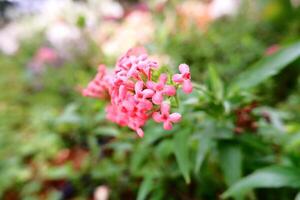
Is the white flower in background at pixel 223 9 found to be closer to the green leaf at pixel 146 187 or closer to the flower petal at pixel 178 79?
the green leaf at pixel 146 187

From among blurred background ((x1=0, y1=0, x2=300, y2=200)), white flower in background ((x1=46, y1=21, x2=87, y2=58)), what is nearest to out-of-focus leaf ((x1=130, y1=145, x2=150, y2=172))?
blurred background ((x1=0, y1=0, x2=300, y2=200))

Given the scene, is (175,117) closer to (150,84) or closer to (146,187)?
(150,84)

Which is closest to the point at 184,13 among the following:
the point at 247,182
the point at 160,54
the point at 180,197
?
the point at 160,54

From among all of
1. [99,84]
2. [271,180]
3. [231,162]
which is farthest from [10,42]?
[271,180]

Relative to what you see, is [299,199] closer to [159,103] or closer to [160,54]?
[159,103]

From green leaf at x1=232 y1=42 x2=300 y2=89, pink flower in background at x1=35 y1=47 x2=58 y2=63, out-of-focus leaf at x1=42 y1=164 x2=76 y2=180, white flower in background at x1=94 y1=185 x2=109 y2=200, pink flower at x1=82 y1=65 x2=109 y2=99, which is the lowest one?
green leaf at x1=232 y1=42 x2=300 y2=89

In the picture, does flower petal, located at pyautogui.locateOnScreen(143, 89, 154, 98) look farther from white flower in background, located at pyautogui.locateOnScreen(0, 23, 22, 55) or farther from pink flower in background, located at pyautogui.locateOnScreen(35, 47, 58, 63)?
white flower in background, located at pyautogui.locateOnScreen(0, 23, 22, 55)
